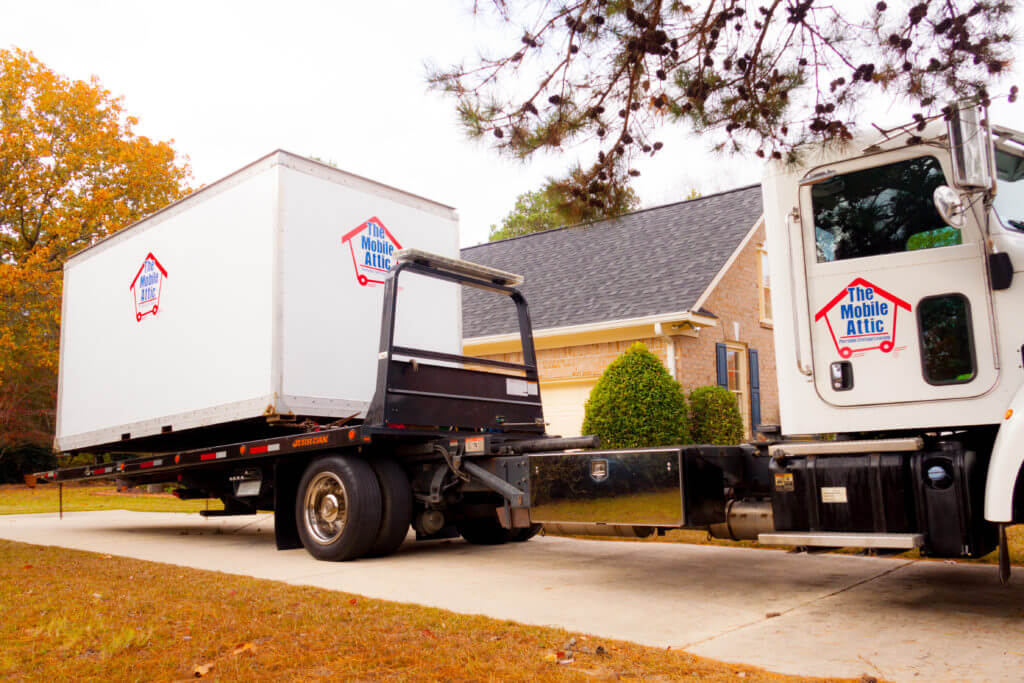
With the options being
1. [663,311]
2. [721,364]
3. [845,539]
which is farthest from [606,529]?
[721,364]

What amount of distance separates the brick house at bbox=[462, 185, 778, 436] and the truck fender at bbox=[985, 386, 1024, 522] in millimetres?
8851

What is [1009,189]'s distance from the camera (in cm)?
468

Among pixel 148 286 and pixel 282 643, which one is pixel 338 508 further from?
pixel 148 286

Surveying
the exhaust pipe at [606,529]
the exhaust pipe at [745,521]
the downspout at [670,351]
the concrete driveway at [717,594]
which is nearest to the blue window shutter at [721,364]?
the downspout at [670,351]

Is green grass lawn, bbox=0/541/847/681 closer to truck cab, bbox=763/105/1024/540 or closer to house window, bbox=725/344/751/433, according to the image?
truck cab, bbox=763/105/1024/540

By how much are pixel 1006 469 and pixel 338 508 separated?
5.04m

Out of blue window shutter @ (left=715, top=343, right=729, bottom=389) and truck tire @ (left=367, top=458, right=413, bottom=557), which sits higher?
blue window shutter @ (left=715, top=343, right=729, bottom=389)

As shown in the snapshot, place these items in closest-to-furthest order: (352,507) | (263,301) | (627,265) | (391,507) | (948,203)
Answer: (948,203)
(352,507)
(391,507)
(263,301)
(627,265)

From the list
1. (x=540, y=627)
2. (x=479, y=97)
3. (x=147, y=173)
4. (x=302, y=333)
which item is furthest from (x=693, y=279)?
(x=147, y=173)

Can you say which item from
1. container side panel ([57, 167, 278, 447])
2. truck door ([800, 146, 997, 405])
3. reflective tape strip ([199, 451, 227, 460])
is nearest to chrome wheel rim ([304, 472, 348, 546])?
container side panel ([57, 167, 278, 447])

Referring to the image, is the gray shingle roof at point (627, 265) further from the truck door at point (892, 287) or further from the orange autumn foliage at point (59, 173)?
the orange autumn foliage at point (59, 173)

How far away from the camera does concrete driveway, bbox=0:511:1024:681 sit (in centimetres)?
402

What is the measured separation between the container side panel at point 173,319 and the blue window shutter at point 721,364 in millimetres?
8860

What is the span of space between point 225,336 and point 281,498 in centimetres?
161
